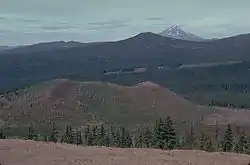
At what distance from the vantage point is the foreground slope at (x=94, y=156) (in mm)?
34094

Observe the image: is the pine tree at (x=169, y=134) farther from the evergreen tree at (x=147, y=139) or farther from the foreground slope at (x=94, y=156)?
the foreground slope at (x=94, y=156)

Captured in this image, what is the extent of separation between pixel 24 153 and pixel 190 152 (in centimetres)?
1202

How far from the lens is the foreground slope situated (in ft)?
112

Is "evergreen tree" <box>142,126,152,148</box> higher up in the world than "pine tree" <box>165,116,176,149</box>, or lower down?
lower down

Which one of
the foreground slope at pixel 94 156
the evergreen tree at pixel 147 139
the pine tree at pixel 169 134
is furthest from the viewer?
the evergreen tree at pixel 147 139

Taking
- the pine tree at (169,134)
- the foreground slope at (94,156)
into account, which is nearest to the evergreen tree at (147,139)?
the pine tree at (169,134)

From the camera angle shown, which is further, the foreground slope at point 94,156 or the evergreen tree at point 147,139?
the evergreen tree at point 147,139

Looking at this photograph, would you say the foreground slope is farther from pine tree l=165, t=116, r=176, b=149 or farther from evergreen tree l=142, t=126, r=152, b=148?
evergreen tree l=142, t=126, r=152, b=148

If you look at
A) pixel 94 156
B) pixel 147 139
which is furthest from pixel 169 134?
pixel 94 156

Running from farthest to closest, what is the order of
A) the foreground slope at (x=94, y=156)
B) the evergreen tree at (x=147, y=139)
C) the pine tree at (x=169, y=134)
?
the evergreen tree at (x=147, y=139), the pine tree at (x=169, y=134), the foreground slope at (x=94, y=156)

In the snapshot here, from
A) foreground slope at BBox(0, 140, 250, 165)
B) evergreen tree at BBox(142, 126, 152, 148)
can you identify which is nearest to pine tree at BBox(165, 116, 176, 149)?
evergreen tree at BBox(142, 126, 152, 148)

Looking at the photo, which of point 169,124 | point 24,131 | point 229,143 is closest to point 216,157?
point 169,124

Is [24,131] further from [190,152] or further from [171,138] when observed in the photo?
[190,152]

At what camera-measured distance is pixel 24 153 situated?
3628 centimetres
